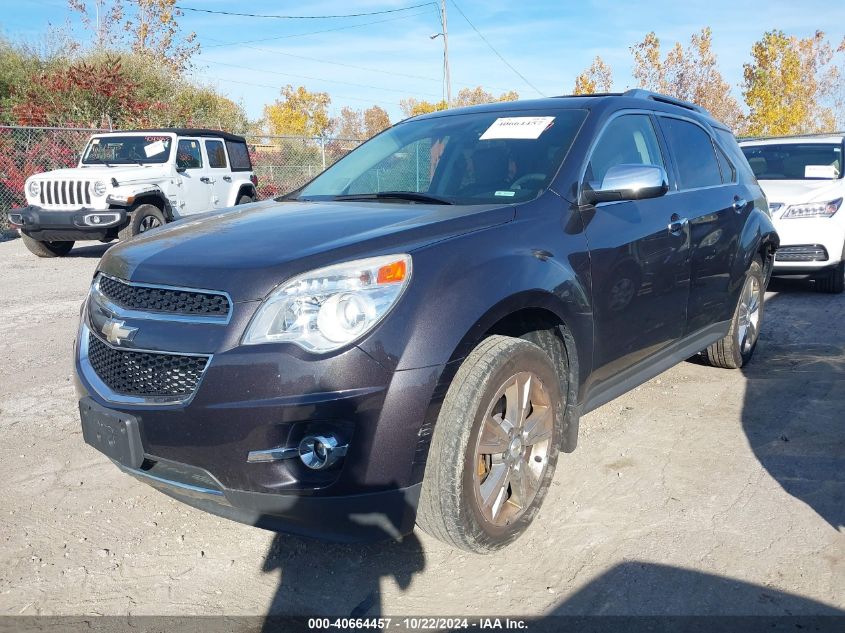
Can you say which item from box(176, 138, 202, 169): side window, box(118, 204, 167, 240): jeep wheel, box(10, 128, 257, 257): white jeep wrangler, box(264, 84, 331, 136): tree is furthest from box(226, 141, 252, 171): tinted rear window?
box(264, 84, 331, 136): tree

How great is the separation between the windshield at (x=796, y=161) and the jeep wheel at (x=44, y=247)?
1009cm

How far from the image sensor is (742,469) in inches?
140

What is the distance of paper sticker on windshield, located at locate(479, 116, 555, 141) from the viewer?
11.7 ft

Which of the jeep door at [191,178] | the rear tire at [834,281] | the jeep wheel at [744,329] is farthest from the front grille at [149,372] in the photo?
the jeep door at [191,178]

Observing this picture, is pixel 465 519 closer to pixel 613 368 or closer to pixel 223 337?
pixel 223 337

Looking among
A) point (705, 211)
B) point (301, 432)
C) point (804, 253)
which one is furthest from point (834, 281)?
point (301, 432)

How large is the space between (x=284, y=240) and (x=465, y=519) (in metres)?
1.19

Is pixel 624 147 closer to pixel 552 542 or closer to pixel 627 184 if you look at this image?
pixel 627 184

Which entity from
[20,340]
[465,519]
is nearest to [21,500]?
[465,519]

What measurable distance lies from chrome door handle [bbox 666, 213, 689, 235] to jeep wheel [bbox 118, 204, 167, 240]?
818 centimetres

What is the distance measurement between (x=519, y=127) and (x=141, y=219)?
8.39 meters

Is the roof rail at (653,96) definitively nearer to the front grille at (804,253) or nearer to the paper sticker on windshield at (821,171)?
the front grille at (804,253)

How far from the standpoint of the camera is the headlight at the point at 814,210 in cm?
791

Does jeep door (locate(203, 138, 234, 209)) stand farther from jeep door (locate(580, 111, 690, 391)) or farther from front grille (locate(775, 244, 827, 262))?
jeep door (locate(580, 111, 690, 391))
